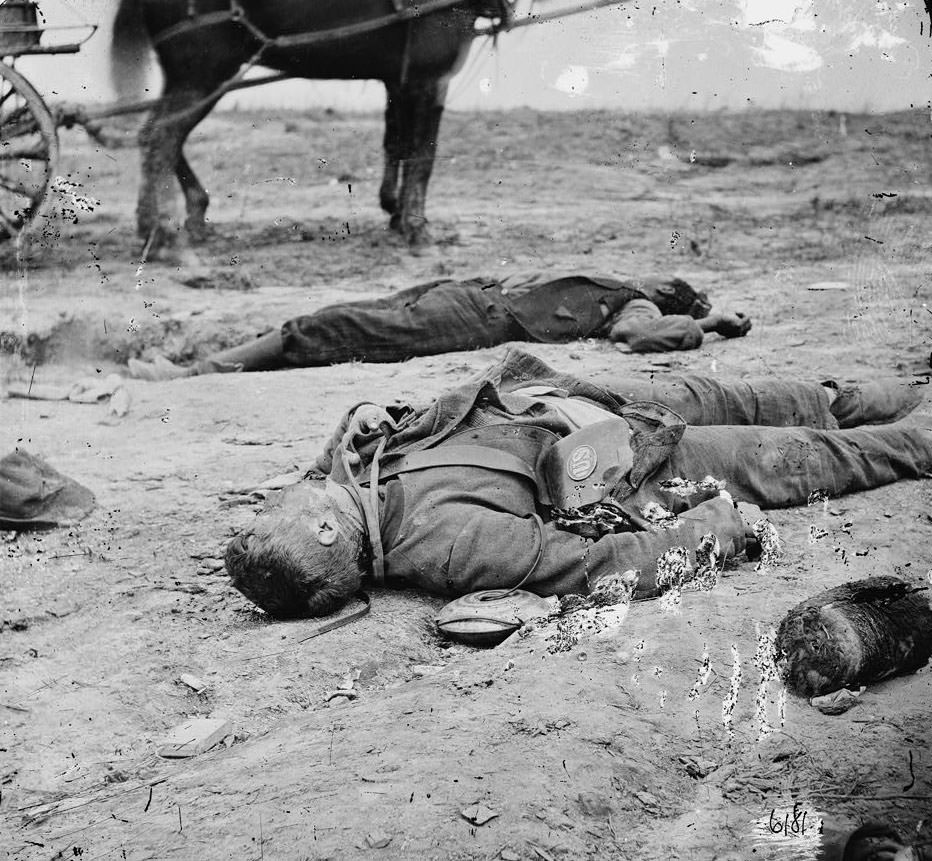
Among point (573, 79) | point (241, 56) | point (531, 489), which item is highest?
point (573, 79)

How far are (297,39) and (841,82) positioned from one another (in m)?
3.33

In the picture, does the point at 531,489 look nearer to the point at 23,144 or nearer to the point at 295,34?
the point at 23,144

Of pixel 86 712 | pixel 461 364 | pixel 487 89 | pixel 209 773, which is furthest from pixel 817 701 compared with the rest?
pixel 487 89

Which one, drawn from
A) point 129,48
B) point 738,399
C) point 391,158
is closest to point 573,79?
point 391,158

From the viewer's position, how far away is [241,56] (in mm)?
5984

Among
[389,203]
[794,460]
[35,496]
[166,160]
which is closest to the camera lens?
[794,460]

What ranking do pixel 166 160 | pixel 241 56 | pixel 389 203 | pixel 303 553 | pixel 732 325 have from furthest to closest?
pixel 389 203 < pixel 166 160 < pixel 241 56 < pixel 732 325 < pixel 303 553

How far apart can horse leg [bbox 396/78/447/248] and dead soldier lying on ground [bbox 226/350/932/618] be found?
357 cm

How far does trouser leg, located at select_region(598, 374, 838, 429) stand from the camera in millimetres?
3303

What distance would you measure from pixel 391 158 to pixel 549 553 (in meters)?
4.76

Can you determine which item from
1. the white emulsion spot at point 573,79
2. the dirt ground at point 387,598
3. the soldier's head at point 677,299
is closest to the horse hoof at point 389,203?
the dirt ground at point 387,598

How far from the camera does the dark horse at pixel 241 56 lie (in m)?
5.82

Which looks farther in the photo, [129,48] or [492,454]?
[129,48]

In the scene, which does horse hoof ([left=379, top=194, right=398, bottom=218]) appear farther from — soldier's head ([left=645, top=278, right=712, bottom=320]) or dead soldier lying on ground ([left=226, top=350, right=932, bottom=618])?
dead soldier lying on ground ([left=226, top=350, right=932, bottom=618])
